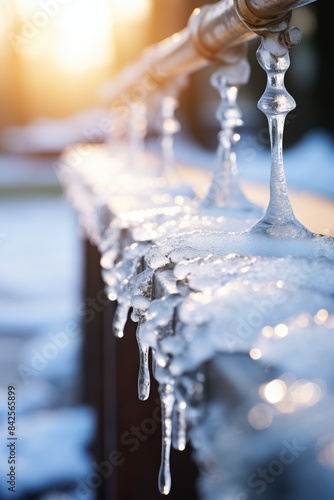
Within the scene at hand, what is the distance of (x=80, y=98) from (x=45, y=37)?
134cm

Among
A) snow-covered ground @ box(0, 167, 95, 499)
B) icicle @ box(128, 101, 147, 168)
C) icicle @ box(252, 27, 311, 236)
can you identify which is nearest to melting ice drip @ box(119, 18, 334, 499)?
icicle @ box(252, 27, 311, 236)

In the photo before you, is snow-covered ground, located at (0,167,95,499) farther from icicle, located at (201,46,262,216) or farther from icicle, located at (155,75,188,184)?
icicle, located at (201,46,262,216)

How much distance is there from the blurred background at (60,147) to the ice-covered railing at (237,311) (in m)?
0.67

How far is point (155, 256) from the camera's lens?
754mm

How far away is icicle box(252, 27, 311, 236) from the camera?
0.78m

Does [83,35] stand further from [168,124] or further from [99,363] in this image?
[168,124]

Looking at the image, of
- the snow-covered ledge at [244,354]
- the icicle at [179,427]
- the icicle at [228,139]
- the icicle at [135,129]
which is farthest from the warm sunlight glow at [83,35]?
the icicle at [179,427]

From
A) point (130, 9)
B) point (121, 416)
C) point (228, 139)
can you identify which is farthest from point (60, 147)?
point (228, 139)

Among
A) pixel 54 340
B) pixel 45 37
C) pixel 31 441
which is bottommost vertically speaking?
pixel 31 441

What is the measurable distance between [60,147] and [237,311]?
961 cm

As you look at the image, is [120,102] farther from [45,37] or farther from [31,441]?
[45,37]

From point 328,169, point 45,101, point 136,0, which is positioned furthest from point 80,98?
point 328,169

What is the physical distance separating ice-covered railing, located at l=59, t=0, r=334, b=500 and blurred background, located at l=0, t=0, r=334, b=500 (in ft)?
2.19

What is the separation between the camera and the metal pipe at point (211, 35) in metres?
0.75
